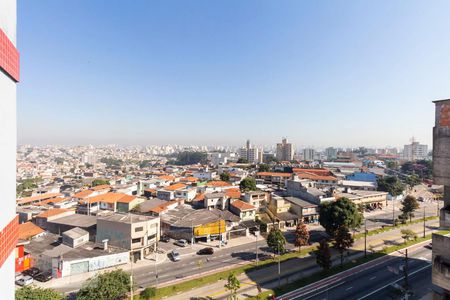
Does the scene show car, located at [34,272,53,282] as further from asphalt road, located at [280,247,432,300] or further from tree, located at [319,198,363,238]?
tree, located at [319,198,363,238]

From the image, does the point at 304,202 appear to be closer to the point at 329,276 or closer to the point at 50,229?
the point at 329,276

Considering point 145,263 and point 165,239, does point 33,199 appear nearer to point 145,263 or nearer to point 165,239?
point 165,239

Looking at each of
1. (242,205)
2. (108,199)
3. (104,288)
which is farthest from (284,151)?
(104,288)

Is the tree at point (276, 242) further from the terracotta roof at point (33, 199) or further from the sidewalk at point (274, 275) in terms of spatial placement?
the terracotta roof at point (33, 199)

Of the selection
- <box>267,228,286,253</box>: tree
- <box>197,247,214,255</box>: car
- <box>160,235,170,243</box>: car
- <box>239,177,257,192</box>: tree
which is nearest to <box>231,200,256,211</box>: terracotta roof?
<box>197,247,214,255</box>: car

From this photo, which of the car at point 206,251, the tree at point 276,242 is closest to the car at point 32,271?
the car at point 206,251

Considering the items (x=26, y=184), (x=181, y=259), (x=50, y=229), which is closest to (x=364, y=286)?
(x=181, y=259)
